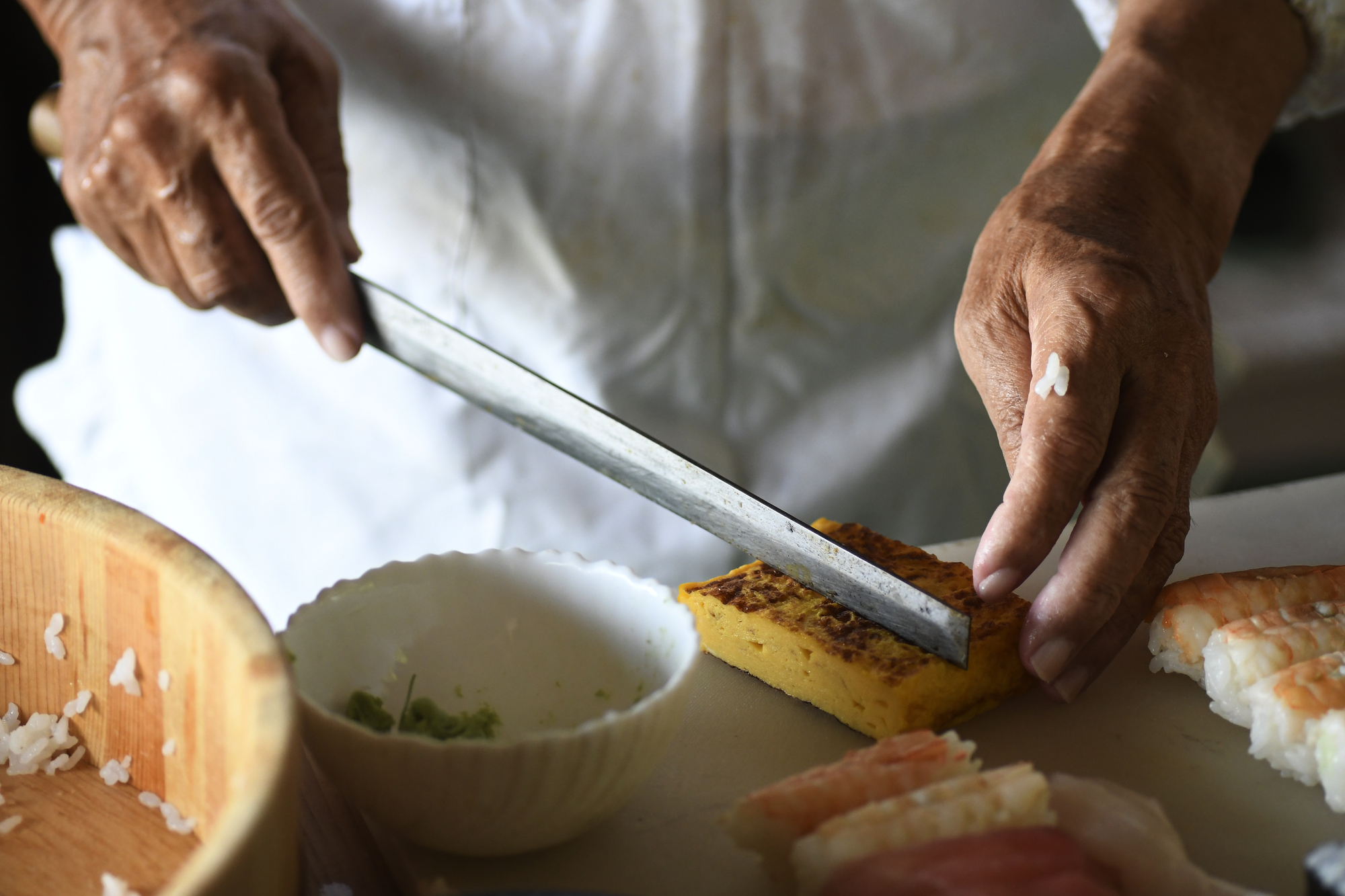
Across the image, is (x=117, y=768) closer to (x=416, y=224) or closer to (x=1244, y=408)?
(x=416, y=224)

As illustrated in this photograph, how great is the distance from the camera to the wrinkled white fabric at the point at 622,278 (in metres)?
1.58

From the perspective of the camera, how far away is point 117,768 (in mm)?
800

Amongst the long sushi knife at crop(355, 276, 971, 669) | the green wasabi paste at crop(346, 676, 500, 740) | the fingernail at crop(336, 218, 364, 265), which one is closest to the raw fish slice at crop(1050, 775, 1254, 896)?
the long sushi knife at crop(355, 276, 971, 669)

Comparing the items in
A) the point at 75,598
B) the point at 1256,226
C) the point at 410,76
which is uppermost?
the point at 410,76

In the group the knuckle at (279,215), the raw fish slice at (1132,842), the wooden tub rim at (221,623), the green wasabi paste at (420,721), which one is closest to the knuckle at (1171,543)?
the raw fish slice at (1132,842)

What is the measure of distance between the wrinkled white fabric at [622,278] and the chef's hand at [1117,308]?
33 cm

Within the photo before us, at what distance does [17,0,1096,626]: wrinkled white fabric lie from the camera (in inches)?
62.2

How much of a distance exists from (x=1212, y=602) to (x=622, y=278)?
0.97 m

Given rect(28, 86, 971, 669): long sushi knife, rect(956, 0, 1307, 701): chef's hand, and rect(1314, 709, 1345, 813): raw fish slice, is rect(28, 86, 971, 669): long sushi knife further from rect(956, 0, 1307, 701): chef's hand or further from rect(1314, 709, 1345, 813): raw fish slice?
rect(1314, 709, 1345, 813): raw fish slice

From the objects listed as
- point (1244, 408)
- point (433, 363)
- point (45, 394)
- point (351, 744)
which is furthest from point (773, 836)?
point (1244, 408)

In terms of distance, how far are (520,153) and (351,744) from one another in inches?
43.5

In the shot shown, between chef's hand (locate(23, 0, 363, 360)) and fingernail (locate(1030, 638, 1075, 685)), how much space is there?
2.79 feet

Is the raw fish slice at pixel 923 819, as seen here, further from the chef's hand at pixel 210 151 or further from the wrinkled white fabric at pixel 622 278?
the wrinkled white fabric at pixel 622 278

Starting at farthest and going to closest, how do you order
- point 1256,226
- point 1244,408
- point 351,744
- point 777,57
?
point 1256,226
point 1244,408
point 777,57
point 351,744
